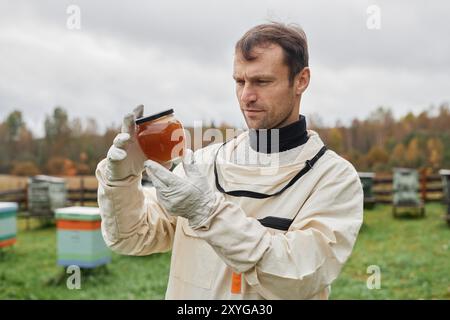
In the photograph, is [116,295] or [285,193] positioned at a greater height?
[285,193]

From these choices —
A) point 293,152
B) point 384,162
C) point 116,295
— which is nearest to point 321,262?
point 293,152

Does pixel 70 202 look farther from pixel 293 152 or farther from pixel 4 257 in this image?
pixel 293 152

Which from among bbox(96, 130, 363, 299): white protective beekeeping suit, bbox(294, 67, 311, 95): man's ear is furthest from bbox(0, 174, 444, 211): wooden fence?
bbox(294, 67, 311, 95): man's ear

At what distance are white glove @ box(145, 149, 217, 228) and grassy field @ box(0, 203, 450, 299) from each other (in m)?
5.43

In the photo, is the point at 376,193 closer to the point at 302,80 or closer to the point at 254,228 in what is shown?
the point at 302,80

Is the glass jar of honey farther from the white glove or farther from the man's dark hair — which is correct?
the man's dark hair

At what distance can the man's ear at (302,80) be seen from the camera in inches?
82.8

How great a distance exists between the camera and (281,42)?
2016 mm

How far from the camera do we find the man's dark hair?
2004 millimetres

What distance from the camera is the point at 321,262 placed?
1.86 metres

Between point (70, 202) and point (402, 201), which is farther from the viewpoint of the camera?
point (70, 202)

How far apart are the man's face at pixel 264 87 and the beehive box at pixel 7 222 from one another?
25.5 feet

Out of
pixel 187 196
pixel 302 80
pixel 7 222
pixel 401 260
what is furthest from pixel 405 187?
pixel 187 196
